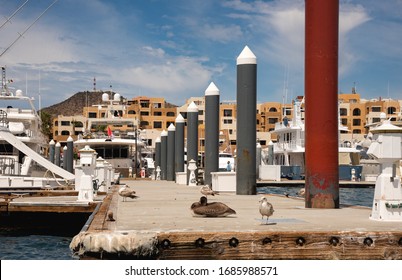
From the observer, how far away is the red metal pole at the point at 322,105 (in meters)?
13.4

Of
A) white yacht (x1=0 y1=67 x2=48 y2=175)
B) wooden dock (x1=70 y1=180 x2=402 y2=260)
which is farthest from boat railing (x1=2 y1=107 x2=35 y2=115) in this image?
wooden dock (x1=70 y1=180 x2=402 y2=260)

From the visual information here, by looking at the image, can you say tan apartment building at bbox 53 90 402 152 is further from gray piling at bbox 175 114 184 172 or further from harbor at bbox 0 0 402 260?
harbor at bbox 0 0 402 260

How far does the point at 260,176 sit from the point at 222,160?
1116 centimetres

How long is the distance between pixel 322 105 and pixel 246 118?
649 centimetres

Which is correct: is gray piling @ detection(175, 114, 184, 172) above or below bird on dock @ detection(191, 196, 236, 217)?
above

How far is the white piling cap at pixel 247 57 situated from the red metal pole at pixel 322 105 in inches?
235

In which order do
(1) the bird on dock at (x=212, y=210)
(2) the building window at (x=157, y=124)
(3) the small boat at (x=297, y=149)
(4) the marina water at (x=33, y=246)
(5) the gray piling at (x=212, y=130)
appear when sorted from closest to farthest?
(1) the bird on dock at (x=212, y=210), (4) the marina water at (x=33, y=246), (5) the gray piling at (x=212, y=130), (3) the small boat at (x=297, y=149), (2) the building window at (x=157, y=124)

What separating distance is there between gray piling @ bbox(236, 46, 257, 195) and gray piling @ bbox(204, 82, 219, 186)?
15.8 feet

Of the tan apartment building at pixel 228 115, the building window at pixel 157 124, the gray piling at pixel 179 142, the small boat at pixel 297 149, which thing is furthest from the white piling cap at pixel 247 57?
→ the building window at pixel 157 124

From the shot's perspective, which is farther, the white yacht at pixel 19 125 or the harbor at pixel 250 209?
the white yacht at pixel 19 125

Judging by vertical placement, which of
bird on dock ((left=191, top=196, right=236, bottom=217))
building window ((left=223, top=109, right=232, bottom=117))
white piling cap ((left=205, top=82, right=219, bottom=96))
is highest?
building window ((left=223, top=109, right=232, bottom=117))

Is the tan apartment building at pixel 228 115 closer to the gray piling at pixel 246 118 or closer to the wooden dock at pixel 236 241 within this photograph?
the gray piling at pixel 246 118

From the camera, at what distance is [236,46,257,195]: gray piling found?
19672 millimetres
